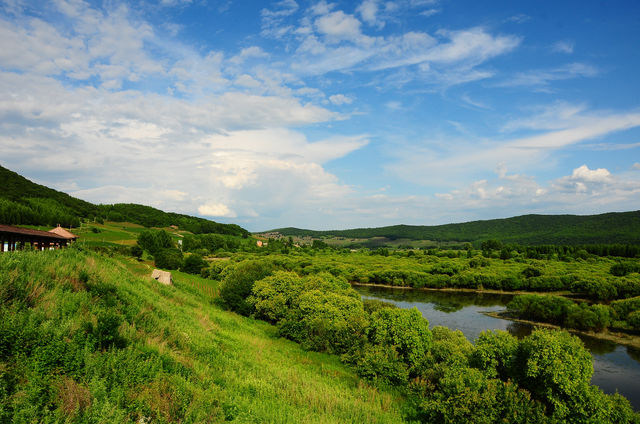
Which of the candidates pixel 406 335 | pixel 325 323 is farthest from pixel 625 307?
pixel 325 323

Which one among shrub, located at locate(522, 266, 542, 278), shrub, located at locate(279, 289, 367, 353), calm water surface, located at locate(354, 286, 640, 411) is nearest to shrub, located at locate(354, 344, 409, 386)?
shrub, located at locate(279, 289, 367, 353)

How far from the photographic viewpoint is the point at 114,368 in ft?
35.1

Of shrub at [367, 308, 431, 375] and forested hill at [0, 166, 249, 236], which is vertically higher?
forested hill at [0, 166, 249, 236]

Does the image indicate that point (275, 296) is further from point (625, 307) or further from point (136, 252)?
point (136, 252)

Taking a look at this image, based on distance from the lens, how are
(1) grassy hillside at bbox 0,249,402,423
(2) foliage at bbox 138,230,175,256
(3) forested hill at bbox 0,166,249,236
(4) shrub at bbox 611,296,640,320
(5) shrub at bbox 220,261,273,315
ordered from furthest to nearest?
(2) foliage at bbox 138,230,175,256
(3) forested hill at bbox 0,166,249,236
(4) shrub at bbox 611,296,640,320
(5) shrub at bbox 220,261,273,315
(1) grassy hillside at bbox 0,249,402,423

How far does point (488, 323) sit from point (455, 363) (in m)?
41.3

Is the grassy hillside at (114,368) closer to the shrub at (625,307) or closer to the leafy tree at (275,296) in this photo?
the leafy tree at (275,296)

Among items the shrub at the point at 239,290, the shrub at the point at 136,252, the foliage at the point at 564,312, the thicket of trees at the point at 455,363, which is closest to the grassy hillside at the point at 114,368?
the thicket of trees at the point at 455,363

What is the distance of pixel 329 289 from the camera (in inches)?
1676

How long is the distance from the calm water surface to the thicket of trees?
17415 millimetres

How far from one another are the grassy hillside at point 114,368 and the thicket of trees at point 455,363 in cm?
351

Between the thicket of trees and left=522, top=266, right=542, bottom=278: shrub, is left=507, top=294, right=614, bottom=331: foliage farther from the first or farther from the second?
left=522, top=266, right=542, bottom=278: shrub

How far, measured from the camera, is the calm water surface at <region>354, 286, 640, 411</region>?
109ft

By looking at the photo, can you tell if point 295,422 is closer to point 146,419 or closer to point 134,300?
point 146,419
